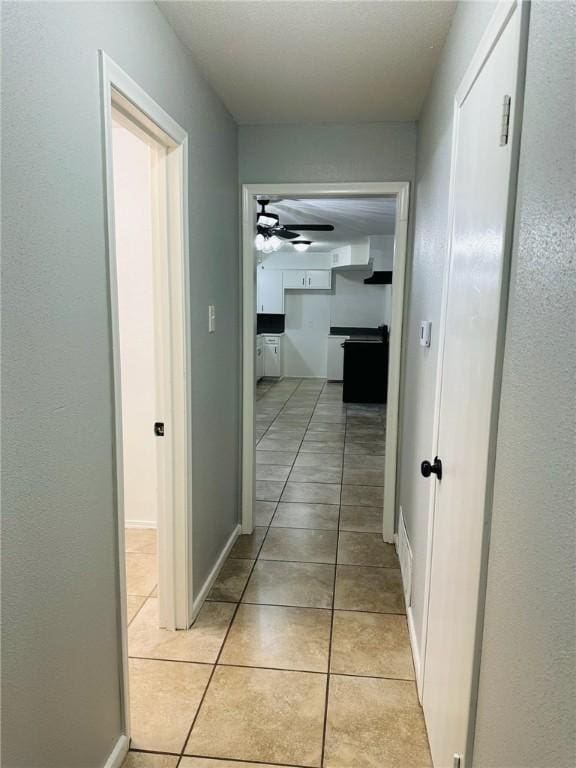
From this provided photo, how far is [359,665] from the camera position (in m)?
2.17

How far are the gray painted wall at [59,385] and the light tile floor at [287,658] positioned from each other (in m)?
0.35

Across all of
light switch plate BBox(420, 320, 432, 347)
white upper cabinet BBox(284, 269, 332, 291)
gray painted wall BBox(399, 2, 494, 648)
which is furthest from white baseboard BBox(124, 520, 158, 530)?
white upper cabinet BBox(284, 269, 332, 291)

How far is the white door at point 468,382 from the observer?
43.3 inches

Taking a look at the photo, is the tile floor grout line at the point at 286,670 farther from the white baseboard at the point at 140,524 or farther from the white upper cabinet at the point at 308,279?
the white upper cabinet at the point at 308,279

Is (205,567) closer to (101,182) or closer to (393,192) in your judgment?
(101,182)

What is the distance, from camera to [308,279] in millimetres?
9773

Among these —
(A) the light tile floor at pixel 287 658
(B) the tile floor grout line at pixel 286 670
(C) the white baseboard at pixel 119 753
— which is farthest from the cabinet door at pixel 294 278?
(C) the white baseboard at pixel 119 753

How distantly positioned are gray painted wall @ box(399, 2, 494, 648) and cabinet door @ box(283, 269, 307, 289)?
23.0 ft

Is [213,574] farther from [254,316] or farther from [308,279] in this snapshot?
[308,279]

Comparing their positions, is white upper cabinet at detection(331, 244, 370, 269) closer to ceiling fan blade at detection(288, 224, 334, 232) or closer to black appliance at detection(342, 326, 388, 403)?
black appliance at detection(342, 326, 388, 403)

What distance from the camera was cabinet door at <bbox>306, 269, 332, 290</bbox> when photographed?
31.8 ft

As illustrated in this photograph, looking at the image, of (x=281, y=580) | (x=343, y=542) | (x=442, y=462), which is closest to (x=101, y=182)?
(x=442, y=462)

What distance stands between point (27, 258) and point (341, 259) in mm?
8116

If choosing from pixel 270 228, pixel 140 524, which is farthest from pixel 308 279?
pixel 140 524
